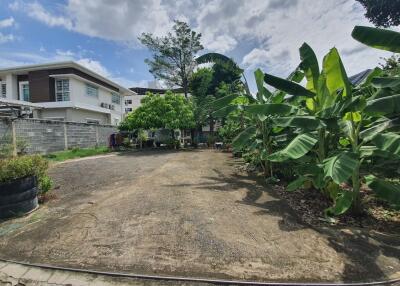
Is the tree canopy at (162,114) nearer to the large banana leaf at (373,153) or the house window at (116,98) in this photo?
the house window at (116,98)

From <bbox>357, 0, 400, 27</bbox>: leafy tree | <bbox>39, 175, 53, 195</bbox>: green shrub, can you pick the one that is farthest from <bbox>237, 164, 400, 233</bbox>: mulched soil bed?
<bbox>357, 0, 400, 27</bbox>: leafy tree

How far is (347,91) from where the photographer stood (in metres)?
4.84

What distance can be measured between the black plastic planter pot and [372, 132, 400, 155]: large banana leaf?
6334mm

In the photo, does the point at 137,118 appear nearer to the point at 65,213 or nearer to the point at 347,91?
the point at 65,213

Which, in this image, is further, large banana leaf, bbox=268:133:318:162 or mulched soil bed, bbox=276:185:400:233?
mulched soil bed, bbox=276:185:400:233

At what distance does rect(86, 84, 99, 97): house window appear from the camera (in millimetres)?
24781

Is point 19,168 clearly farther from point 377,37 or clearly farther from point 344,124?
point 377,37

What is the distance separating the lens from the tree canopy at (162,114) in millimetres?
19172

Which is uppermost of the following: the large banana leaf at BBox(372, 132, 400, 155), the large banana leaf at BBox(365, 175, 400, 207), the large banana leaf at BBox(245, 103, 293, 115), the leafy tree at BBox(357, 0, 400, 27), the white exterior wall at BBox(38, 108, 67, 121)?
the leafy tree at BBox(357, 0, 400, 27)

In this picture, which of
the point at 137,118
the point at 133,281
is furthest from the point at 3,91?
the point at 133,281

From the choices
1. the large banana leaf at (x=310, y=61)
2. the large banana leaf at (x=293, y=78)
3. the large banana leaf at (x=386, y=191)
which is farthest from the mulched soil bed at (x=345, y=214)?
the large banana leaf at (x=293, y=78)

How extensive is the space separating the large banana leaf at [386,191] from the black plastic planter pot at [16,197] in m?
6.43

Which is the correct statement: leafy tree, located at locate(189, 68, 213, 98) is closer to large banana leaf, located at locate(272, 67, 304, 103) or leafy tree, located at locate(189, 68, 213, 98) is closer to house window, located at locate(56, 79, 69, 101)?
house window, located at locate(56, 79, 69, 101)

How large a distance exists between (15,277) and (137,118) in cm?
1696
